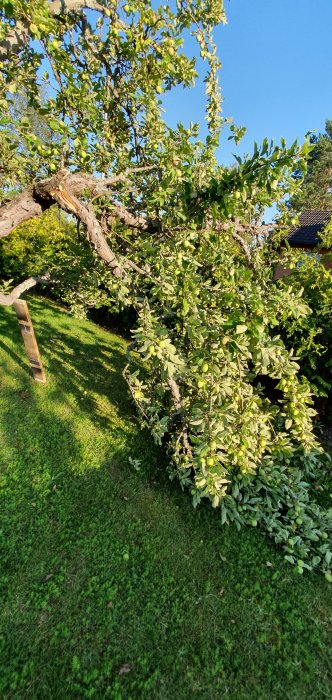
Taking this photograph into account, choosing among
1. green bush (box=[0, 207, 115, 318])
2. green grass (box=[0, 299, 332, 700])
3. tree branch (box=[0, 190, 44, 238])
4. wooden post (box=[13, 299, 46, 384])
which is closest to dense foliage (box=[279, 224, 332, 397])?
green grass (box=[0, 299, 332, 700])

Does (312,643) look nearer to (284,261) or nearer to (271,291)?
(271,291)

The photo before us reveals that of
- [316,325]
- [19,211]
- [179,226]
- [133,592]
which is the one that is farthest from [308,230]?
[133,592]

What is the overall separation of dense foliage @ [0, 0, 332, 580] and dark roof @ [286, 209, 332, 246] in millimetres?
13209

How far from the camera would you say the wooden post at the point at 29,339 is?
17.4 ft

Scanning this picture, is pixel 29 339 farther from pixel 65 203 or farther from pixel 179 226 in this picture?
pixel 179 226

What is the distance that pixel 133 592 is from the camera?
2.70 metres

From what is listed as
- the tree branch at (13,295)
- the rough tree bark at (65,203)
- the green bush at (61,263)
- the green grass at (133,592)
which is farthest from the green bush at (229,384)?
the tree branch at (13,295)

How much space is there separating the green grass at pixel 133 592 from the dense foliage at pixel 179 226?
408mm

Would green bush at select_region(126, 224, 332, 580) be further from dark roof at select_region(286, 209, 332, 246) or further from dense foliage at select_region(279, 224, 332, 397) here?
dark roof at select_region(286, 209, 332, 246)

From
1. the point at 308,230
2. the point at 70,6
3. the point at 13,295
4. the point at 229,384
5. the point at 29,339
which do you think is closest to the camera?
the point at 229,384

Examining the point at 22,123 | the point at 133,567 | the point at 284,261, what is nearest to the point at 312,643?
the point at 133,567

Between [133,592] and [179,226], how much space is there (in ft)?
10.9

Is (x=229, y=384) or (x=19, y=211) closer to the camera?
(x=19, y=211)

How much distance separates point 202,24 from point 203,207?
2890mm
